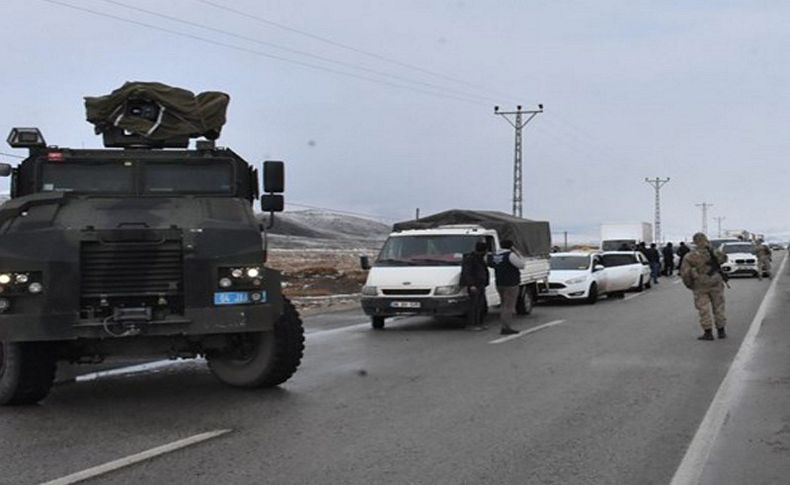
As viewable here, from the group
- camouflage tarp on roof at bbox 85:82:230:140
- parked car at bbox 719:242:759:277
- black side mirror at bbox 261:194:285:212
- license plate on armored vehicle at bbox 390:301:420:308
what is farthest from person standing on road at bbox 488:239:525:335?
parked car at bbox 719:242:759:277

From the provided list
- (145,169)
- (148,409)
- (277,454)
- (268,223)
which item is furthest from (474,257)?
(277,454)

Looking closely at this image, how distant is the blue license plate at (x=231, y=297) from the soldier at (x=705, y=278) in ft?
27.3

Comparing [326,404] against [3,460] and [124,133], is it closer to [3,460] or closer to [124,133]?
[3,460]

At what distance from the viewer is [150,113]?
10.5m

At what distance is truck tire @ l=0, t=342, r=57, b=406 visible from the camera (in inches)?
322

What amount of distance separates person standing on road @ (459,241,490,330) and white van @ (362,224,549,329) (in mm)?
173

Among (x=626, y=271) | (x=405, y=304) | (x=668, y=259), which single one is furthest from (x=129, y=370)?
(x=668, y=259)

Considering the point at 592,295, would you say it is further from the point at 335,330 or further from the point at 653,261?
the point at 653,261

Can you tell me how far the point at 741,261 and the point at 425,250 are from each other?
79.4 ft

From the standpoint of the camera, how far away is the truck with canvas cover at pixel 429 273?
1580 centimetres

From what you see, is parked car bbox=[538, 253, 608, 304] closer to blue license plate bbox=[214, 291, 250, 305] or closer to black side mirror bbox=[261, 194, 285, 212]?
black side mirror bbox=[261, 194, 285, 212]

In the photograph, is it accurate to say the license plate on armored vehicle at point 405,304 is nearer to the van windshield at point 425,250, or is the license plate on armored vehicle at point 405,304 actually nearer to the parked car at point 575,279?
the van windshield at point 425,250

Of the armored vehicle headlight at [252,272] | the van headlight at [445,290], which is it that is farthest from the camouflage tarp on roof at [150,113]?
the van headlight at [445,290]

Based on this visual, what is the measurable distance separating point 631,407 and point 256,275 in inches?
151
